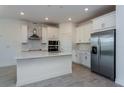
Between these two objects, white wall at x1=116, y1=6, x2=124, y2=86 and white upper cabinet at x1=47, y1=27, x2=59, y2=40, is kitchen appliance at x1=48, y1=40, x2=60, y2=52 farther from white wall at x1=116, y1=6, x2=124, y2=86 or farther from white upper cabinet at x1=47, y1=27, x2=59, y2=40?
white wall at x1=116, y1=6, x2=124, y2=86

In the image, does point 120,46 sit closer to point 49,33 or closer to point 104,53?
point 104,53

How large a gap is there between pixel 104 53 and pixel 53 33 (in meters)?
4.24

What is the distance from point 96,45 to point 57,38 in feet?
12.2

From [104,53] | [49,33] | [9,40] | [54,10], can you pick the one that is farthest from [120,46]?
[9,40]

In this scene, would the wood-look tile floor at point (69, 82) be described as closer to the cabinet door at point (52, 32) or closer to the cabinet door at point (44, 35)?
the cabinet door at point (44, 35)

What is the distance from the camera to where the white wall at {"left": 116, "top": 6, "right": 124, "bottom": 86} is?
10.3 ft

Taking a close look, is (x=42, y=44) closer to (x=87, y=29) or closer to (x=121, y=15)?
(x=87, y=29)

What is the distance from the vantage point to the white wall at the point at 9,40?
19.0ft

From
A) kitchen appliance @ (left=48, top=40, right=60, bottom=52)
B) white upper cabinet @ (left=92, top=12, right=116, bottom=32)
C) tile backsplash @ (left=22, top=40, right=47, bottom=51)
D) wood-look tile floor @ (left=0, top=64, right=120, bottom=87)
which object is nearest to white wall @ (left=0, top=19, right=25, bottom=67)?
tile backsplash @ (left=22, top=40, right=47, bottom=51)

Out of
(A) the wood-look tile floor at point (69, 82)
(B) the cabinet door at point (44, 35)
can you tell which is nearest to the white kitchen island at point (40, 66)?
(A) the wood-look tile floor at point (69, 82)

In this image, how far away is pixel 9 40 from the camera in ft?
19.7

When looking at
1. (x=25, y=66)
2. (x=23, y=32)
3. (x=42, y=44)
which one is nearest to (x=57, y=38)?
(x=42, y=44)

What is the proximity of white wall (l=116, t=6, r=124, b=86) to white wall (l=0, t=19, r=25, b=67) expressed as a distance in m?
5.26

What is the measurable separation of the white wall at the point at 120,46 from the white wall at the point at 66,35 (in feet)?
12.4
